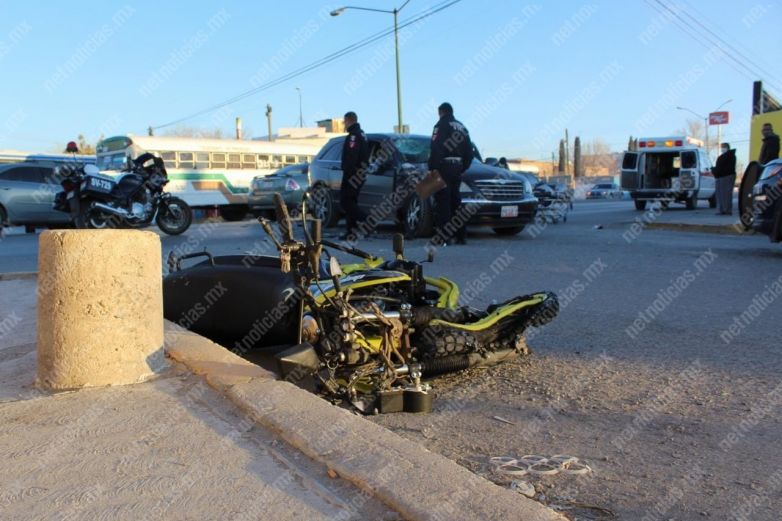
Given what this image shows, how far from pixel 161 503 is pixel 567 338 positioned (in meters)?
3.56

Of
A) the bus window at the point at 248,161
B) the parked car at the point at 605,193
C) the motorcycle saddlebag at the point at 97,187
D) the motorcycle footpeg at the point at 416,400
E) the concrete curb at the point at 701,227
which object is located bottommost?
the parked car at the point at 605,193

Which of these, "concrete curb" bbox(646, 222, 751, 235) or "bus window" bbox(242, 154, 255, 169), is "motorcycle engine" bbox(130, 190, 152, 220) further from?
"bus window" bbox(242, 154, 255, 169)

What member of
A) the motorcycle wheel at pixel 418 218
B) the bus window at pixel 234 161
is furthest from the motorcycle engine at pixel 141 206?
the bus window at pixel 234 161

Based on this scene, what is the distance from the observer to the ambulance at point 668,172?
2153 cm

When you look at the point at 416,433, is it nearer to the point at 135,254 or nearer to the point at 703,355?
the point at 135,254

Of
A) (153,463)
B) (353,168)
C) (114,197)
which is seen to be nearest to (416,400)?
(153,463)

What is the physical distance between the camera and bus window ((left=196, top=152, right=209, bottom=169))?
2356 cm

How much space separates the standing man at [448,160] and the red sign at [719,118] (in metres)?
58.4

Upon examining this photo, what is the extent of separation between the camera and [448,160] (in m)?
9.85

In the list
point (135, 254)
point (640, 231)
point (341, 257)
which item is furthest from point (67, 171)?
point (640, 231)

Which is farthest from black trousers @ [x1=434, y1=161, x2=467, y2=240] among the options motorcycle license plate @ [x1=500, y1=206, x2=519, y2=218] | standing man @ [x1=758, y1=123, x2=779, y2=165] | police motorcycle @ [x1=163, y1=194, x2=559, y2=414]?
standing man @ [x1=758, y1=123, x2=779, y2=165]

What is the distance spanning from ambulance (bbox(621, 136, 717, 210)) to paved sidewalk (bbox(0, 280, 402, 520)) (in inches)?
827

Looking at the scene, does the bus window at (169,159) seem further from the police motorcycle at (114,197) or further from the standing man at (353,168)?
the standing man at (353,168)

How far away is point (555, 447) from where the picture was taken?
3.08 meters
